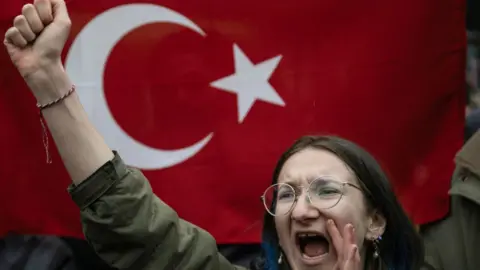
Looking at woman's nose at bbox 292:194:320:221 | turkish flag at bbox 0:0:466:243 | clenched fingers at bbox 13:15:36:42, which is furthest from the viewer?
turkish flag at bbox 0:0:466:243

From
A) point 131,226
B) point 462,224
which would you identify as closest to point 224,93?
point 131,226

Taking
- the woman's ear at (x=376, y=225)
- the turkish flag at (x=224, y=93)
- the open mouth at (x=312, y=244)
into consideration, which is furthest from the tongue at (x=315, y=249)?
the turkish flag at (x=224, y=93)

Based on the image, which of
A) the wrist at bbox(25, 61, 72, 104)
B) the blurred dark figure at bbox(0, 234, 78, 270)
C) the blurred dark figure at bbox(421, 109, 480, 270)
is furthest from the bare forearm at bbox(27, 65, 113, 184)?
the blurred dark figure at bbox(421, 109, 480, 270)

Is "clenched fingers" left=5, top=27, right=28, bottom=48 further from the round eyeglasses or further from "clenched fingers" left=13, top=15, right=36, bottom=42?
the round eyeglasses

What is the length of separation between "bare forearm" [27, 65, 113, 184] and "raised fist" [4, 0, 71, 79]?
31 millimetres

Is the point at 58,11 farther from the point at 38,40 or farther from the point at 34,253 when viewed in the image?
the point at 34,253

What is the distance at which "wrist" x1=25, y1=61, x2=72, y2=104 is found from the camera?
1.46 meters

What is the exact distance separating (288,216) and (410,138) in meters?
0.58

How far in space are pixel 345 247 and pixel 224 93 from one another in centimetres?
63

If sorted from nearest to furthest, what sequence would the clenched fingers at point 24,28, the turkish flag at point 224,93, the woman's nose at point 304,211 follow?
the clenched fingers at point 24,28 → the woman's nose at point 304,211 → the turkish flag at point 224,93

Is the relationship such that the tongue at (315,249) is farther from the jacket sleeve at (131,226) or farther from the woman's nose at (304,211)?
the jacket sleeve at (131,226)

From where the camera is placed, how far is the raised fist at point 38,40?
145 cm

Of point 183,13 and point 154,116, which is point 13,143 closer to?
point 154,116

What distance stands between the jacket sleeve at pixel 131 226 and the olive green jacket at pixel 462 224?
2.32 feet
